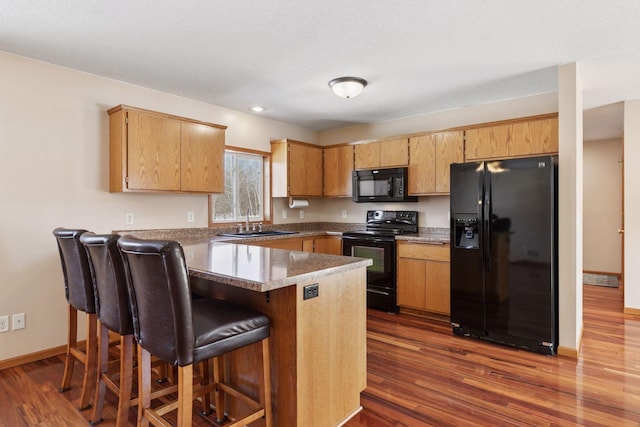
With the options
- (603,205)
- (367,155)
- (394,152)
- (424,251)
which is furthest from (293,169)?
(603,205)

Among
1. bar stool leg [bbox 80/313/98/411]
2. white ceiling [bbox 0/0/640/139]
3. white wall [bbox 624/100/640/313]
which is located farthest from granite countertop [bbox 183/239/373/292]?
white wall [bbox 624/100/640/313]

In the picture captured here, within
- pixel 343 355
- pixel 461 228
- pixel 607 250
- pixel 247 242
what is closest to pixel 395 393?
pixel 343 355

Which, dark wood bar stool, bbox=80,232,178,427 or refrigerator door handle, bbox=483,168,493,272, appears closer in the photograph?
dark wood bar stool, bbox=80,232,178,427

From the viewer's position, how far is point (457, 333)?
136 inches

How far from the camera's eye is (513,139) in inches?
142

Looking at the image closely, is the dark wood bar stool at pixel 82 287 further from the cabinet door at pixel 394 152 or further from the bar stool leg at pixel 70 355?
the cabinet door at pixel 394 152

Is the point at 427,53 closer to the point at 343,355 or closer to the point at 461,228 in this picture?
the point at 461,228

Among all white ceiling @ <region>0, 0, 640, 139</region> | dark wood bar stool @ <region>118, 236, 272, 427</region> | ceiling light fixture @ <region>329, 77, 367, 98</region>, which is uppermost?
white ceiling @ <region>0, 0, 640, 139</region>

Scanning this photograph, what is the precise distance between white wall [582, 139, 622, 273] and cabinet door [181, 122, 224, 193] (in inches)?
238

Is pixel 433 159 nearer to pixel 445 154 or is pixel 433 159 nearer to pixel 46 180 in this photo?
pixel 445 154

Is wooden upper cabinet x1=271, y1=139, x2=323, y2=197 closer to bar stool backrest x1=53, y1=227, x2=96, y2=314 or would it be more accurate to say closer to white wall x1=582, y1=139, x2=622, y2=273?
bar stool backrest x1=53, y1=227, x2=96, y2=314

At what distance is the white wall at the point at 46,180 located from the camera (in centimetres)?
279

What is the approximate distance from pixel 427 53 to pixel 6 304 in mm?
3770

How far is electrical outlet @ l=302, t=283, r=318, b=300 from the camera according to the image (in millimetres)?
1736
